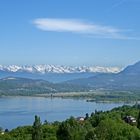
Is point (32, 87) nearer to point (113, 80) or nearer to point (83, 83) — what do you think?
point (83, 83)

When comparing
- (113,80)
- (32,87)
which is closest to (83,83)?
(113,80)

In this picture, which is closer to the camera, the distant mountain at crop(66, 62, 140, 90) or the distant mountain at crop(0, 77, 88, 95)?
the distant mountain at crop(0, 77, 88, 95)

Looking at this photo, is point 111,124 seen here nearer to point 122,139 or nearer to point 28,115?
point 122,139

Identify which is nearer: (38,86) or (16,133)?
(16,133)

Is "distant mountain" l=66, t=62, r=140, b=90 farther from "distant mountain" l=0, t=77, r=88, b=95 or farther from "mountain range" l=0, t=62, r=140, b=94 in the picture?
"distant mountain" l=0, t=77, r=88, b=95

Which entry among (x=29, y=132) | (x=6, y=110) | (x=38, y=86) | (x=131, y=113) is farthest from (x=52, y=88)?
(x=29, y=132)

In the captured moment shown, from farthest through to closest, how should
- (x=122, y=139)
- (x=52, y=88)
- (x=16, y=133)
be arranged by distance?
1. (x=52, y=88)
2. (x=16, y=133)
3. (x=122, y=139)

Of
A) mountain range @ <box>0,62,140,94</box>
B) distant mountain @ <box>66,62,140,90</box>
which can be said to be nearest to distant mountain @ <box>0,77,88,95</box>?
mountain range @ <box>0,62,140,94</box>

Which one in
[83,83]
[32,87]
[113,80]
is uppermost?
[113,80]

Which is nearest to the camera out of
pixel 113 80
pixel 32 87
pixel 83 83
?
pixel 32 87

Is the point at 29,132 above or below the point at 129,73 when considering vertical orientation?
below

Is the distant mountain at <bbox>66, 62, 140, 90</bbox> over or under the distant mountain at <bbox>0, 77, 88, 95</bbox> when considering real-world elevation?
over
